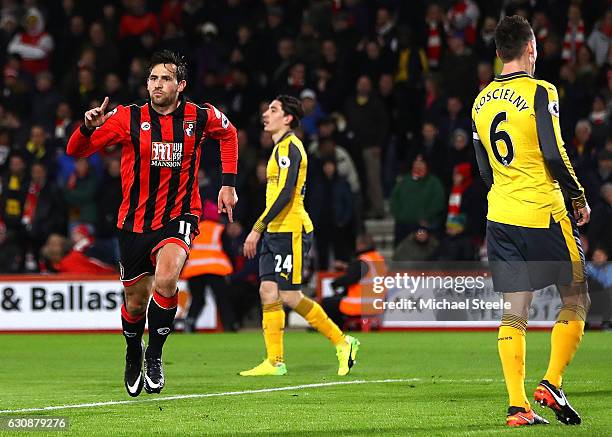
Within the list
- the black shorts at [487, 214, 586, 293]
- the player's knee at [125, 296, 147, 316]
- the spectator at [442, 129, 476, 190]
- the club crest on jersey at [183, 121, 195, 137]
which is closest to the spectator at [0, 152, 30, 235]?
the spectator at [442, 129, 476, 190]

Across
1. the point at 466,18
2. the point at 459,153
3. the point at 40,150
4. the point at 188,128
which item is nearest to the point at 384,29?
the point at 466,18

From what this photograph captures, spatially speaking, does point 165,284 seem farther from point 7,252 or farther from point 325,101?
point 325,101

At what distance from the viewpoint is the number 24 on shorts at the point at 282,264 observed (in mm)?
11992

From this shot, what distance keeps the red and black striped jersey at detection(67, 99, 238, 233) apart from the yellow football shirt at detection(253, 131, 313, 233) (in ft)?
8.43

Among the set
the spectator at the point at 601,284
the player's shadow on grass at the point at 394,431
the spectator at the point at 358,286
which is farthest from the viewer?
the spectator at the point at 358,286

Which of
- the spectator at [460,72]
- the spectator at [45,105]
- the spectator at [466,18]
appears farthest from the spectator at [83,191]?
the spectator at [466,18]

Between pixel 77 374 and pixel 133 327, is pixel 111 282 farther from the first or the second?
pixel 133 327

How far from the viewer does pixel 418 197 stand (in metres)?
19.7

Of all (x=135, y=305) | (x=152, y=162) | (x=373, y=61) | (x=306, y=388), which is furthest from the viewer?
(x=373, y=61)

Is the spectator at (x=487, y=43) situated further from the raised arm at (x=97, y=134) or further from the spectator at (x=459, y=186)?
the raised arm at (x=97, y=134)

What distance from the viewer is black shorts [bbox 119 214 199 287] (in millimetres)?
9156

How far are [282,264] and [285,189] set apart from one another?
2.23 feet

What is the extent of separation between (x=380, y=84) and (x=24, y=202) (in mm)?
5930

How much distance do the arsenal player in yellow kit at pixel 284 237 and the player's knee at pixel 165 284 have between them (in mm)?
2849
